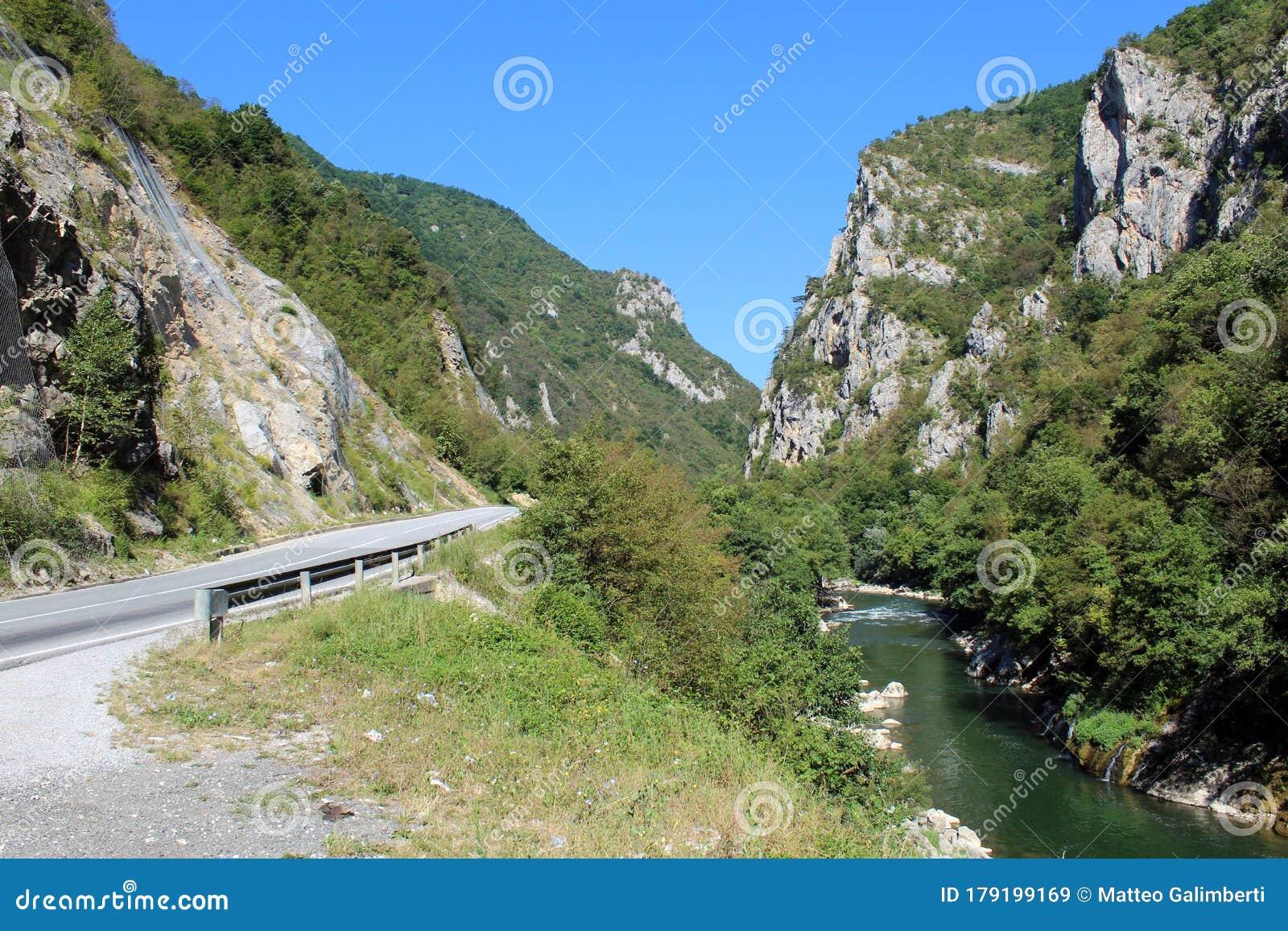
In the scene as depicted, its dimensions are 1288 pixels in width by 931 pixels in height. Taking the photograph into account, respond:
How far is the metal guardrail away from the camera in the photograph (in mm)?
10609

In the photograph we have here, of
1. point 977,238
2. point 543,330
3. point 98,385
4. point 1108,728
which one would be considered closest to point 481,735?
point 98,385

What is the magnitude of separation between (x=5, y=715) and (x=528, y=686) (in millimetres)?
5873

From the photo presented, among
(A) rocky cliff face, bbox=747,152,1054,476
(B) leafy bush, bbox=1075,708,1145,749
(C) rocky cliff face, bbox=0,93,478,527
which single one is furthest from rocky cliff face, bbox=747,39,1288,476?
(C) rocky cliff face, bbox=0,93,478,527

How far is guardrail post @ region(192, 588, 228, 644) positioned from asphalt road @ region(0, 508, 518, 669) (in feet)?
2.39

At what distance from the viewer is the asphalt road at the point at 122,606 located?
10273 millimetres

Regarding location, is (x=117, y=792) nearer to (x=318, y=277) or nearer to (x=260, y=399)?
(x=260, y=399)

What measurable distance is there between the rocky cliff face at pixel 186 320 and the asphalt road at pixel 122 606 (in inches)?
180

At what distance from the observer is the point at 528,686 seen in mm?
11430

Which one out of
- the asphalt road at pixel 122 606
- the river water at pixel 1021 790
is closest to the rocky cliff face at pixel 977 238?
the river water at pixel 1021 790

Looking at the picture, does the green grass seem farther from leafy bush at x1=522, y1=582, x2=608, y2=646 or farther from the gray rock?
the gray rock

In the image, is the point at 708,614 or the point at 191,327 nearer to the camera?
the point at 708,614

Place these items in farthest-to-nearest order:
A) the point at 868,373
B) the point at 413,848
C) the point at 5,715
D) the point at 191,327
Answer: the point at 868,373 → the point at 191,327 → the point at 5,715 → the point at 413,848

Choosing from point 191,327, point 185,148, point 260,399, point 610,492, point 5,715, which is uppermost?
point 185,148
